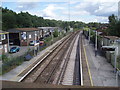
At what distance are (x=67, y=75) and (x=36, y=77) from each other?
2641mm

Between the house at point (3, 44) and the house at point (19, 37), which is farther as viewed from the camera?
the house at point (19, 37)

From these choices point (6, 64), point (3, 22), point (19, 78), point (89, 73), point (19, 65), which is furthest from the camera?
point (3, 22)

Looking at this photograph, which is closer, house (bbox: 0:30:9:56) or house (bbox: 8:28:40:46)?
house (bbox: 0:30:9:56)

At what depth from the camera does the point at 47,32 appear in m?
58.0

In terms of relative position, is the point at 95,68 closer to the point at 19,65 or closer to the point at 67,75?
the point at 67,75

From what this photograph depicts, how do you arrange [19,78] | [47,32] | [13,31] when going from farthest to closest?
[47,32] < [13,31] < [19,78]

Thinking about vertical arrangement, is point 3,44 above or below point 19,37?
below

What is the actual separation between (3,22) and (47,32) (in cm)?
1825

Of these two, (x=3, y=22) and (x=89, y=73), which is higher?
(x=3, y=22)

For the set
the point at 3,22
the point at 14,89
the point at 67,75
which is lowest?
the point at 67,75

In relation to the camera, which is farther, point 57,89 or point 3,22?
point 3,22

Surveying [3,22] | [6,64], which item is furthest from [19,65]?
[3,22]

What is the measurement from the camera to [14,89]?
2033 millimetres

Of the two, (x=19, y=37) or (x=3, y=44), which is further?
(x=19, y=37)
